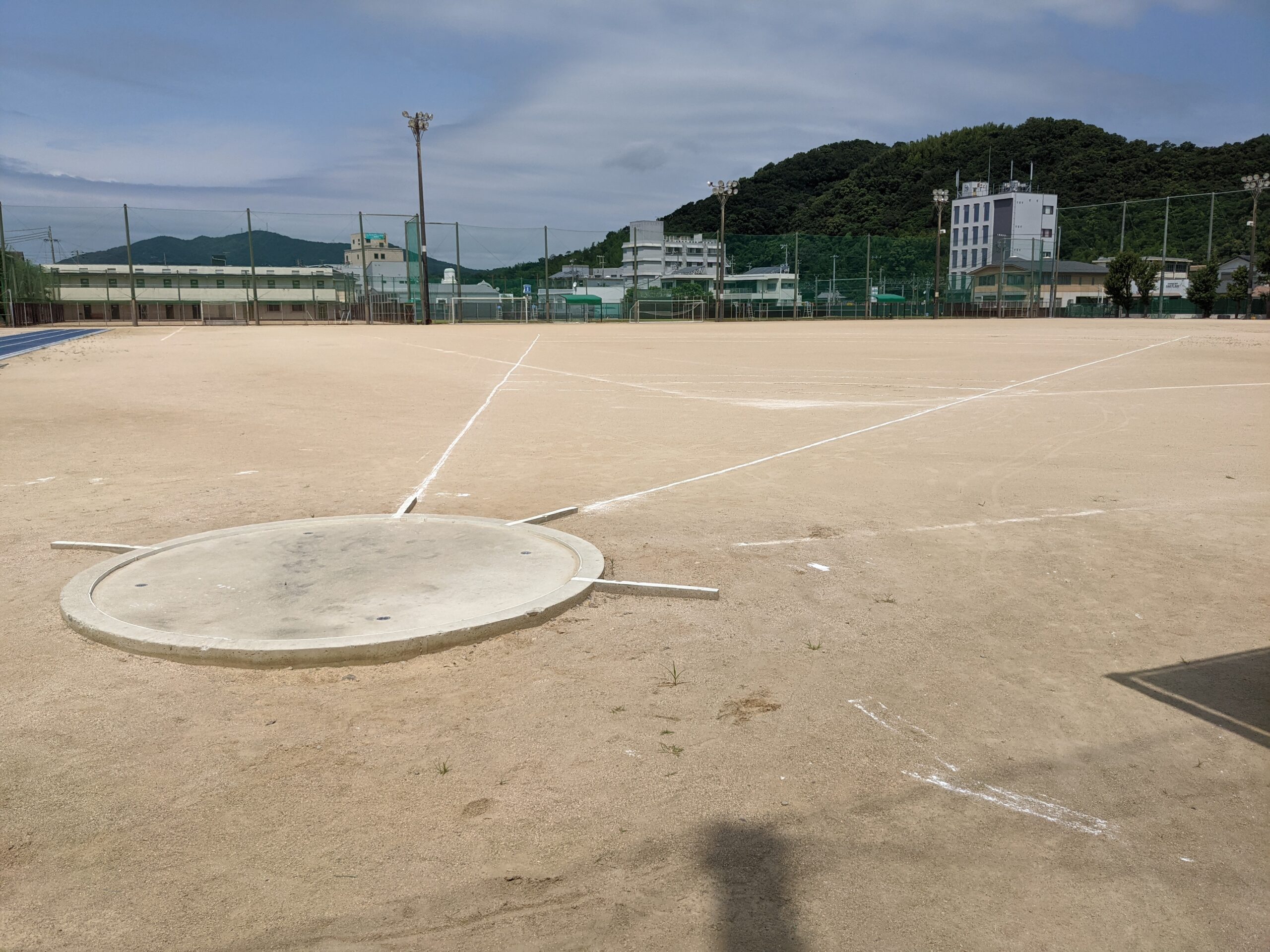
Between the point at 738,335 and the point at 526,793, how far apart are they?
123ft

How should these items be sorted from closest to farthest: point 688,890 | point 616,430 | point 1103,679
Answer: point 688,890, point 1103,679, point 616,430

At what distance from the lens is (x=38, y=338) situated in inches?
1262

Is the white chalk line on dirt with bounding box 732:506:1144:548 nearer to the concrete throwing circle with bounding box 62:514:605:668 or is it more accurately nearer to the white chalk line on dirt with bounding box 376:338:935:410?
the concrete throwing circle with bounding box 62:514:605:668

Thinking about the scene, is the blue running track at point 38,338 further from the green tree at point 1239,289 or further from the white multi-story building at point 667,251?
the green tree at point 1239,289

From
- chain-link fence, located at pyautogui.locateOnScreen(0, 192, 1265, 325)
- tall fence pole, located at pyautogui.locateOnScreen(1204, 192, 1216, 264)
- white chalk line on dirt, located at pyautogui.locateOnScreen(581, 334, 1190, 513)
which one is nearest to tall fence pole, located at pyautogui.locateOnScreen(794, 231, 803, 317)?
chain-link fence, located at pyautogui.locateOnScreen(0, 192, 1265, 325)

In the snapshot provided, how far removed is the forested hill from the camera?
310ft

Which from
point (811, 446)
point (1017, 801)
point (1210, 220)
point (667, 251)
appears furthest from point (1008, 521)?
point (667, 251)

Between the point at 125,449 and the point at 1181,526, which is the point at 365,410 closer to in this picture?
the point at 125,449

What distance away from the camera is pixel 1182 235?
85562 mm

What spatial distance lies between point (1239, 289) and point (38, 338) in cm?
7881

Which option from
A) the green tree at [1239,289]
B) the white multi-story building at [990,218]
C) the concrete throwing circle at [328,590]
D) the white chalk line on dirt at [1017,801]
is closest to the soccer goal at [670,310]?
the green tree at [1239,289]

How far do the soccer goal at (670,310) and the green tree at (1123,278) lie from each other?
2775cm

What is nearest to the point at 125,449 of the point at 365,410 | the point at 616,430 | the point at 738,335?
the point at 365,410

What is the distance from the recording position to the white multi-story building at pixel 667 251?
92188 millimetres
